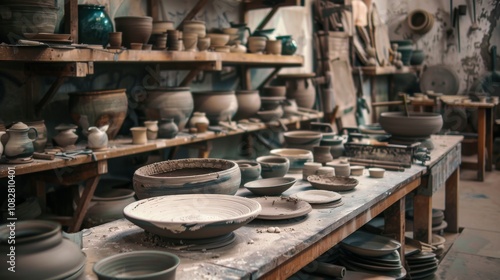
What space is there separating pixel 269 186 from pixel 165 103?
131 centimetres

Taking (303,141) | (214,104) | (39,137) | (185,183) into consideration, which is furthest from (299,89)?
(185,183)

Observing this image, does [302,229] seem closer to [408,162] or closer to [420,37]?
[408,162]

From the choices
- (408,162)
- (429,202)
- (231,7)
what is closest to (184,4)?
(231,7)

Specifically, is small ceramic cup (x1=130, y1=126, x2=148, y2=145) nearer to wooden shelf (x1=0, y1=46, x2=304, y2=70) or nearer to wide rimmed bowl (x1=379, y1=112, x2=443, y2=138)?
wooden shelf (x1=0, y1=46, x2=304, y2=70)

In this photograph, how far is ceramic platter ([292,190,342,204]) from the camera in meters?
2.29

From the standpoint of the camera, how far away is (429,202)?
341cm

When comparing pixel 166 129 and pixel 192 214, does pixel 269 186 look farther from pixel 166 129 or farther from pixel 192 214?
pixel 166 129

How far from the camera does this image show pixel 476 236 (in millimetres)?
4312

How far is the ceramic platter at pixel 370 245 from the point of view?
280 cm

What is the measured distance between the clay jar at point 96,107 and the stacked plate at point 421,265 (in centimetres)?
208

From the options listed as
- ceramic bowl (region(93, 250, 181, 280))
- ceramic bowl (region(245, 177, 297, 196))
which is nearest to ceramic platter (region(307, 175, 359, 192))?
ceramic bowl (region(245, 177, 297, 196))

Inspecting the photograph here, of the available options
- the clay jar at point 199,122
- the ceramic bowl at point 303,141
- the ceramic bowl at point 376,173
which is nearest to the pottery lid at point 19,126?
the clay jar at point 199,122

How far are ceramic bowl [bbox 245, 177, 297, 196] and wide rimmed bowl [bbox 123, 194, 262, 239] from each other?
1.53 ft

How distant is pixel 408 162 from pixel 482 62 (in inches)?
226
